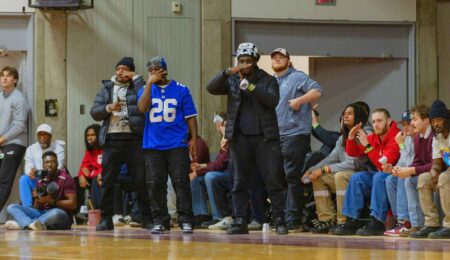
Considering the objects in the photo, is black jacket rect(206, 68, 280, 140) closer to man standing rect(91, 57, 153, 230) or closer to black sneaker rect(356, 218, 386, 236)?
man standing rect(91, 57, 153, 230)

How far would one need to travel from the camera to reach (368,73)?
720 inches

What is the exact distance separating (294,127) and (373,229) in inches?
58.8

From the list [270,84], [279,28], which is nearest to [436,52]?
[279,28]

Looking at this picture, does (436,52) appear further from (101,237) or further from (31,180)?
(101,237)

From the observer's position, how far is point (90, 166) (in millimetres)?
17156

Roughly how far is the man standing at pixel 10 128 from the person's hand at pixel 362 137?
6.08 metres

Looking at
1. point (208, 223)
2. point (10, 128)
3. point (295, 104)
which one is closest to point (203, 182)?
point (208, 223)

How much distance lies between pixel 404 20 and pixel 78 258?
1071 centimetres

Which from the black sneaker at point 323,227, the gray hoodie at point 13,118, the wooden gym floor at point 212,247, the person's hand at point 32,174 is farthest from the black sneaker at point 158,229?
the gray hoodie at point 13,118

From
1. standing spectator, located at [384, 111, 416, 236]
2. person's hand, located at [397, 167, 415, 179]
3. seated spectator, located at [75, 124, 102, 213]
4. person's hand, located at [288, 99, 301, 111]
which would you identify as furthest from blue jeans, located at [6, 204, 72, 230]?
person's hand, located at [397, 167, 415, 179]

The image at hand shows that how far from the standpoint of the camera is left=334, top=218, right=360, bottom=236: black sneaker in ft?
42.9

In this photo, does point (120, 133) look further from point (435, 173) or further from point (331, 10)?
point (331, 10)

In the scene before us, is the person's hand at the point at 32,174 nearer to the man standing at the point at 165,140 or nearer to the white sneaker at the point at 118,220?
the white sneaker at the point at 118,220

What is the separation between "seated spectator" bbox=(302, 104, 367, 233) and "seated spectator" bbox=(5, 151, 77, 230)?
334cm
